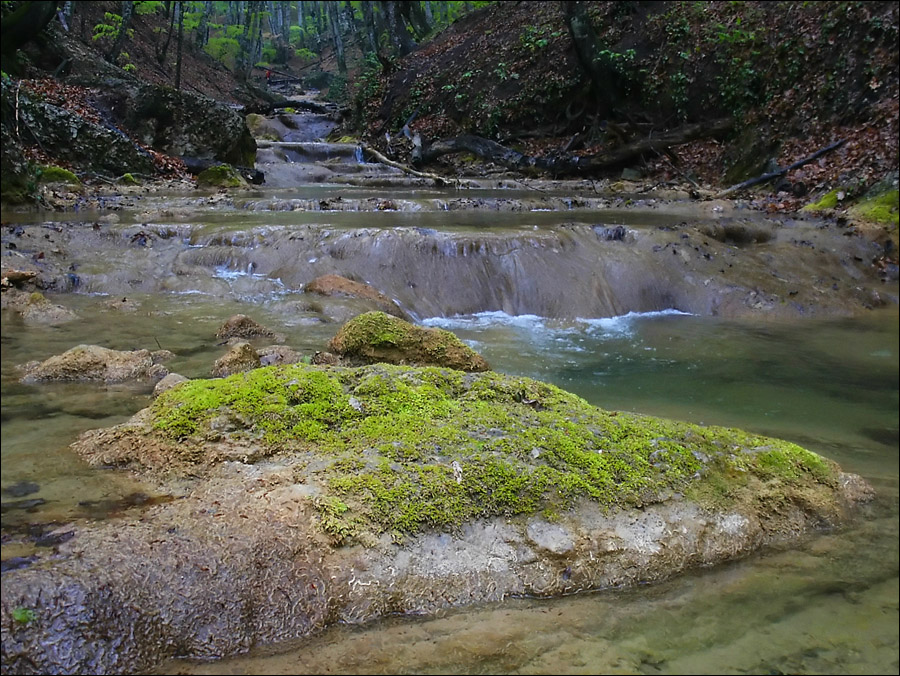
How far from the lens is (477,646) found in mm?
1863

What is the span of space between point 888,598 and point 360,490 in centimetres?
159

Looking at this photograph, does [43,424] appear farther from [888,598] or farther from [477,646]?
[888,598]

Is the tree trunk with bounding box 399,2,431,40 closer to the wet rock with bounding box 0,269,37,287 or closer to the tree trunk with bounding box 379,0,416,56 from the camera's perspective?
the tree trunk with bounding box 379,0,416,56

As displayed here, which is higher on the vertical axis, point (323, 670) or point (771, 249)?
point (771, 249)

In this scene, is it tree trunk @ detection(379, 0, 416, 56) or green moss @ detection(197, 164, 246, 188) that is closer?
green moss @ detection(197, 164, 246, 188)

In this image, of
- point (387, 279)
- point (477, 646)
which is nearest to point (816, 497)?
point (477, 646)

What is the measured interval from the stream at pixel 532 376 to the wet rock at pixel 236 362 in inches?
10.3

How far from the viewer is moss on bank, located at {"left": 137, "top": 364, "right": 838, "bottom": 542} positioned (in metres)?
2.29

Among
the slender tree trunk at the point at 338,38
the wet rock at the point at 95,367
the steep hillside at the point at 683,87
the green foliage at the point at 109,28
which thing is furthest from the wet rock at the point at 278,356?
the slender tree trunk at the point at 338,38

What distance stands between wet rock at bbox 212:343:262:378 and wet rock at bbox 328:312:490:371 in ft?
1.52

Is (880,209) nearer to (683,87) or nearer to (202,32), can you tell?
(683,87)

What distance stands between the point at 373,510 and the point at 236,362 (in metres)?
1.99

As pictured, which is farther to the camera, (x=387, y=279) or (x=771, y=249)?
(x=771, y=249)

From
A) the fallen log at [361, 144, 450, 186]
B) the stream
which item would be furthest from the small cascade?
the stream
